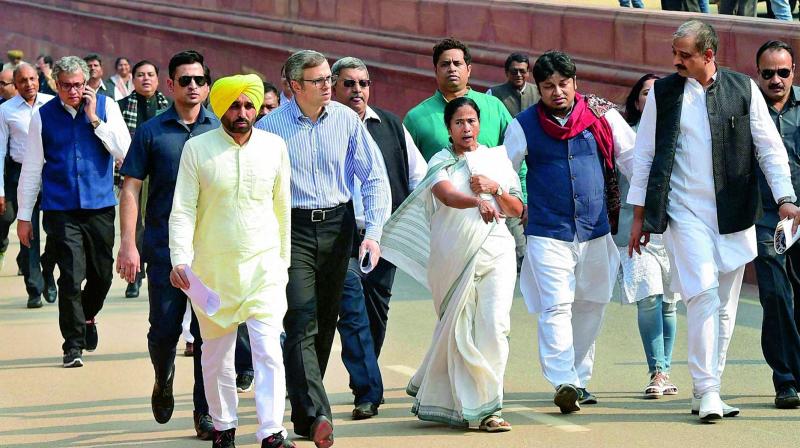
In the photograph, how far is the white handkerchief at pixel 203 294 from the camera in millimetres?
7680

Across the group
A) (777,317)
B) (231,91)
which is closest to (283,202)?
(231,91)

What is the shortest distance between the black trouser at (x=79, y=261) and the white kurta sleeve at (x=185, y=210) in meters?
3.34

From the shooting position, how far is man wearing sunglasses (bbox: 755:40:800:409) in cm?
890

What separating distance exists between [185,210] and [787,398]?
10.5 feet

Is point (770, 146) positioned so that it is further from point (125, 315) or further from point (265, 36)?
point (265, 36)

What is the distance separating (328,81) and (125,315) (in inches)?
202

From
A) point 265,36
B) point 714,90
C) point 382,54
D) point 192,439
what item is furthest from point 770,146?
point 265,36

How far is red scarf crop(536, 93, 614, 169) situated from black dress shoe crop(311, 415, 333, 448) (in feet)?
7.09

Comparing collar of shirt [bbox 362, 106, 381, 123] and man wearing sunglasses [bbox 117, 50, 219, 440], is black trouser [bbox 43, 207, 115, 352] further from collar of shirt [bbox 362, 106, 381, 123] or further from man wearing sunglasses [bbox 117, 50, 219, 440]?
man wearing sunglasses [bbox 117, 50, 219, 440]

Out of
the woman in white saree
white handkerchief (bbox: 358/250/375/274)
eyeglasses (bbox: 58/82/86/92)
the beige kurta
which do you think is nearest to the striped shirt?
white handkerchief (bbox: 358/250/375/274)

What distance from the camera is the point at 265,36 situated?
25.9m

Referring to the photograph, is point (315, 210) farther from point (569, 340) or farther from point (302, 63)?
point (569, 340)

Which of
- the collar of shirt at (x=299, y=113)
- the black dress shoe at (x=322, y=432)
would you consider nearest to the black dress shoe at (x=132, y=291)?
the collar of shirt at (x=299, y=113)

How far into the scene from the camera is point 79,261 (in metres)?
11.0
